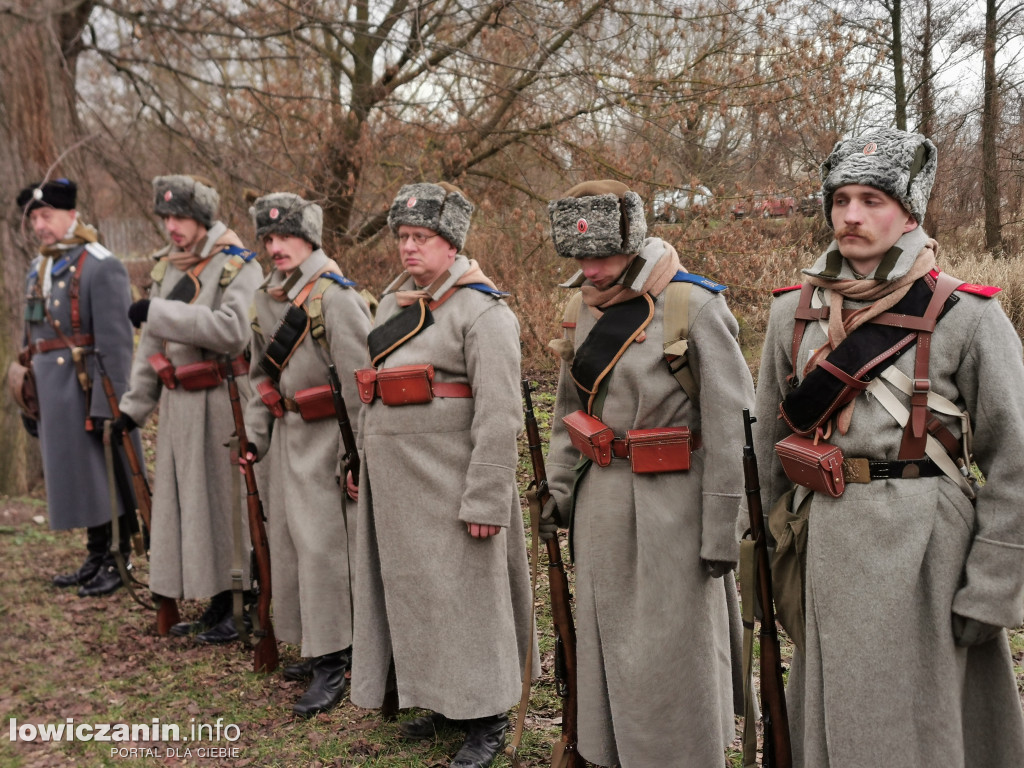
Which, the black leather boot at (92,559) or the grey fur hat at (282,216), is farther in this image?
the black leather boot at (92,559)

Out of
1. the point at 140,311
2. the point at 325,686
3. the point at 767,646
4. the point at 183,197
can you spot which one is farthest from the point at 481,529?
the point at 183,197

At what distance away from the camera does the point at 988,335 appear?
8.33 feet

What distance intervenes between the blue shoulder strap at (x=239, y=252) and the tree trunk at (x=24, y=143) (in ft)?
12.5

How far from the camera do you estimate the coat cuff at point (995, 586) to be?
8.08 feet

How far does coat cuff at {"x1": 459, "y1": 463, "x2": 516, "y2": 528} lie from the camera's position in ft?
12.6

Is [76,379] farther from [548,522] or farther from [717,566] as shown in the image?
[717,566]

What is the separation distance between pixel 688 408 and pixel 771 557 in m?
0.59

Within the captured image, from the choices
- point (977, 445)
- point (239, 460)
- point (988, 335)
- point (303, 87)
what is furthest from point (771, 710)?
point (303, 87)

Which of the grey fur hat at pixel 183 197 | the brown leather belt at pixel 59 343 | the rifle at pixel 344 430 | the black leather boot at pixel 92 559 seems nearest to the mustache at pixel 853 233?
the rifle at pixel 344 430

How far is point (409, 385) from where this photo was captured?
13.0 feet

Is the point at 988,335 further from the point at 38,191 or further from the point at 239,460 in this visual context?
the point at 38,191

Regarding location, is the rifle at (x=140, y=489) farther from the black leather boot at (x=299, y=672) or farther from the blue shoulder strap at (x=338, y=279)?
the blue shoulder strap at (x=338, y=279)

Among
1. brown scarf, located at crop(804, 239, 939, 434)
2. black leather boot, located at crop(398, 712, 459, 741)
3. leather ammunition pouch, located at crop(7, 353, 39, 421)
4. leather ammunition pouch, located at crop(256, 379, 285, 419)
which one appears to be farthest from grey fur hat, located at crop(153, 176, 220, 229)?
brown scarf, located at crop(804, 239, 939, 434)

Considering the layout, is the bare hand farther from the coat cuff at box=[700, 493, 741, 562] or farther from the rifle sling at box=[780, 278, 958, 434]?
the rifle sling at box=[780, 278, 958, 434]
